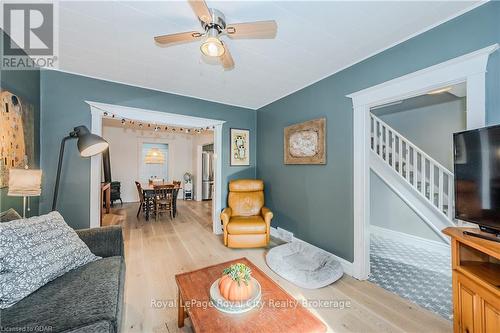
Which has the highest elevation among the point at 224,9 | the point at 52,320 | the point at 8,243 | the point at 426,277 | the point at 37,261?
the point at 224,9

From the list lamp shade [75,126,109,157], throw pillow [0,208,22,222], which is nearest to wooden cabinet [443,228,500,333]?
throw pillow [0,208,22,222]

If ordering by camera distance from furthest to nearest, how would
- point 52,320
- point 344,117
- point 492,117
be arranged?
point 344,117, point 492,117, point 52,320

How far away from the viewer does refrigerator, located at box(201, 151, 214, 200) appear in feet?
25.1

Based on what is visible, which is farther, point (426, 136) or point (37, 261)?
point (426, 136)

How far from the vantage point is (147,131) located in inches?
287

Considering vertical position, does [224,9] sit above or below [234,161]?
above

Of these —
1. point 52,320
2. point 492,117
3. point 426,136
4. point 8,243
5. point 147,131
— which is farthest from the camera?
point 147,131

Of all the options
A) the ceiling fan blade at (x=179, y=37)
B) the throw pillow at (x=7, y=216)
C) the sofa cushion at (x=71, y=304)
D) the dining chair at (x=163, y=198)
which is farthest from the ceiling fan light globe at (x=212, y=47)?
the dining chair at (x=163, y=198)

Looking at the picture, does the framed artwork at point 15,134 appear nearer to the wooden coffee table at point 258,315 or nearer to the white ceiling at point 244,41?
the white ceiling at point 244,41

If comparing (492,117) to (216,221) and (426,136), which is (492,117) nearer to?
(426,136)

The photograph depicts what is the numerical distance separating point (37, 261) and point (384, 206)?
15.4 ft

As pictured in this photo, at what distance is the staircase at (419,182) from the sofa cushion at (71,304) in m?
3.79

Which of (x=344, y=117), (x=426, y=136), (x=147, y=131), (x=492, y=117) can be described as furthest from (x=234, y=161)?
(x=147, y=131)

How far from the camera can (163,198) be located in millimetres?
4902
